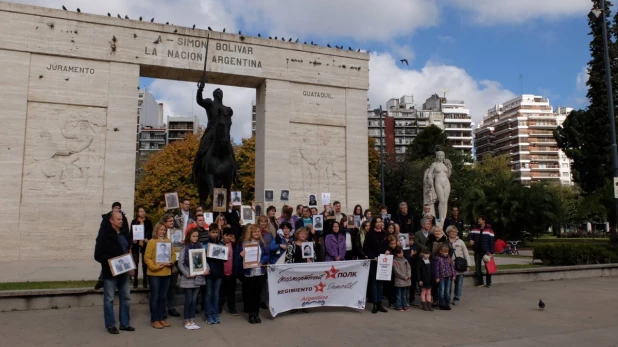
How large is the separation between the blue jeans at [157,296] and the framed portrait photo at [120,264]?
485 millimetres

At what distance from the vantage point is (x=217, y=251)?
8242mm

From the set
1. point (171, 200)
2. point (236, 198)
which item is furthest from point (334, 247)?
point (171, 200)

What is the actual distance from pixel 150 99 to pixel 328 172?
303 feet

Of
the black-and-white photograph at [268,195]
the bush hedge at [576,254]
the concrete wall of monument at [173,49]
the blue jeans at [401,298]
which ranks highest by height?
the concrete wall of monument at [173,49]

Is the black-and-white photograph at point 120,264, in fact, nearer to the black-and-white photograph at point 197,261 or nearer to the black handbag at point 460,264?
the black-and-white photograph at point 197,261

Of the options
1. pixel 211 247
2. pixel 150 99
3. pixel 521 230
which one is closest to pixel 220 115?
pixel 211 247

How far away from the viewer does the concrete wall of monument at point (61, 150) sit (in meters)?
18.1

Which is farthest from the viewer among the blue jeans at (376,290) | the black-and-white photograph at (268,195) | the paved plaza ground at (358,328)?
the black-and-white photograph at (268,195)

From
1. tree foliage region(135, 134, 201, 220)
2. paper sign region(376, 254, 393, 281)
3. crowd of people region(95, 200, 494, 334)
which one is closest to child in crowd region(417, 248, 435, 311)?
crowd of people region(95, 200, 494, 334)

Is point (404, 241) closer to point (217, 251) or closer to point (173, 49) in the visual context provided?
point (217, 251)

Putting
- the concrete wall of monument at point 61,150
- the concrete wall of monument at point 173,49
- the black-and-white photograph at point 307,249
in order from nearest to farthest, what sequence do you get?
1. the black-and-white photograph at point 307,249
2. the concrete wall of monument at point 61,150
3. the concrete wall of monument at point 173,49

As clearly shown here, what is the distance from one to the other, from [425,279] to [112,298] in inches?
234

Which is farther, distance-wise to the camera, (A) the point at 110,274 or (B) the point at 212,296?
(B) the point at 212,296

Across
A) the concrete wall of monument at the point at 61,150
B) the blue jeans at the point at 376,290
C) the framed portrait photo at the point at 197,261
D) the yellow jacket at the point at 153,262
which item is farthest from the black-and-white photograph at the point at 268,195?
the yellow jacket at the point at 153,262
